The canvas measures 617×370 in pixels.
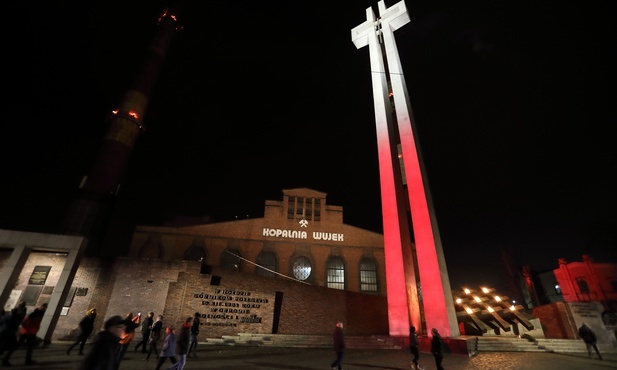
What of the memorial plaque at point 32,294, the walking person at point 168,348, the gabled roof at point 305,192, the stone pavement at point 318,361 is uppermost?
A: the gabled roof at point 305,192

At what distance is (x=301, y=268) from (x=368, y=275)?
6343mm

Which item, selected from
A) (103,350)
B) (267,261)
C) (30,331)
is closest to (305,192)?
(267,261)

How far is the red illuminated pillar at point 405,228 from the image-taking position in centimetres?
1218

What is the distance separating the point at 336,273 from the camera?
88.4 ft

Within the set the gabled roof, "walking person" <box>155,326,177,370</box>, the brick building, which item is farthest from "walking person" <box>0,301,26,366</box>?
the gabled roof

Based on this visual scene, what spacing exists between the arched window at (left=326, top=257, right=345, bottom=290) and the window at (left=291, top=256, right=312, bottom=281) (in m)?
1.86

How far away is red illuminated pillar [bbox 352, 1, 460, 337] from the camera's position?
12.2m

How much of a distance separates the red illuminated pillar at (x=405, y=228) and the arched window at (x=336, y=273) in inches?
487

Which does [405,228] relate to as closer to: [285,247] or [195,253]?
[285,247]

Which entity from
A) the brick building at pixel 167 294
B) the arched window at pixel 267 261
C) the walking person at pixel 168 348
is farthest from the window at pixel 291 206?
the walking person at pixel 168 348

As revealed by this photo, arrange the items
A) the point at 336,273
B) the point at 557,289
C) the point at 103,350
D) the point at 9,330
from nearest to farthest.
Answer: the point at 103,350, the point at 9,330, the point at 336,273, the point at 557,289

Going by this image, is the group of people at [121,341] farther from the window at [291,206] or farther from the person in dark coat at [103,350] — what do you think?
the window at [291,206]

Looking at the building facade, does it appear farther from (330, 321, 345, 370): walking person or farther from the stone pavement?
(330, 321, 345, 370): walking person

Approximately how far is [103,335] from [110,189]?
26.1 m
